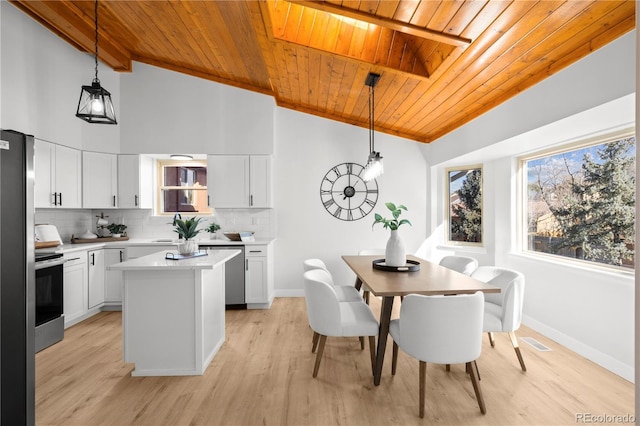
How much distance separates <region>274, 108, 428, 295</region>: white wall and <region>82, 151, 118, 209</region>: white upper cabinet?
2.15 m

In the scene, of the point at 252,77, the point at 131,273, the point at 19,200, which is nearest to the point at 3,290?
the point at 19,200

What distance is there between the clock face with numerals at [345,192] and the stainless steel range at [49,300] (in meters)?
3.19

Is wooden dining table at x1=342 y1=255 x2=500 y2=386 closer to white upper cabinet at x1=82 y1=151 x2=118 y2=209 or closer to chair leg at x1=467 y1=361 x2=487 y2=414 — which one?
chair leg at x1=467 y1=361 x2=487 y2=414

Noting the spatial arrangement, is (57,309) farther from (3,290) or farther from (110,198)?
(3,290)

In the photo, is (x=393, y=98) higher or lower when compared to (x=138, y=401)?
higher

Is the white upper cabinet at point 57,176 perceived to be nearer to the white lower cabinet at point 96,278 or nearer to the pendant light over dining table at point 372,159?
the white lower cabinet at point 96,278

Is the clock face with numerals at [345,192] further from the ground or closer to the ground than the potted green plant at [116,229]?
further from the ground

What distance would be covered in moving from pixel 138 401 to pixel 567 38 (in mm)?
3650

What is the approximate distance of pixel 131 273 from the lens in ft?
8.00

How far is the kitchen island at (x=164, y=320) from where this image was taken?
2451 millimetres

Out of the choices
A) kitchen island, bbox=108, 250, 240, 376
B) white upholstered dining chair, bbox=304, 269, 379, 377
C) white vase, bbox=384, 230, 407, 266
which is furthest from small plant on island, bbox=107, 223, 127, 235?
white vase, bbox=384, 230, 407, 266

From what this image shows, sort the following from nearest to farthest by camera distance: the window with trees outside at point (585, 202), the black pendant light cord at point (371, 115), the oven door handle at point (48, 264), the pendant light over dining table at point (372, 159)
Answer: the window with trees outside at point (585, 202), the oven door handle at point (48, 264), the pendant light over dining table at point (372, 159), the black pendant light cord at point (371, 115)

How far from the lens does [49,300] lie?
3039 mm

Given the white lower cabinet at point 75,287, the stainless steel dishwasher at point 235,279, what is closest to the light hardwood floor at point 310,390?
the white lower cabinet at point 75,287
